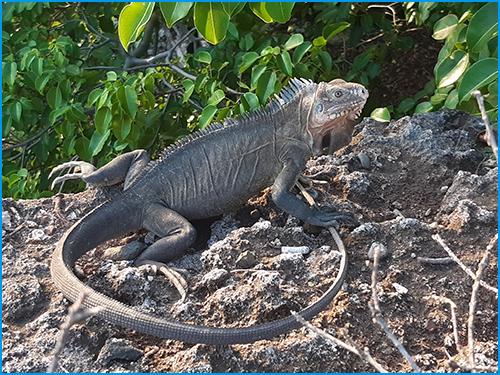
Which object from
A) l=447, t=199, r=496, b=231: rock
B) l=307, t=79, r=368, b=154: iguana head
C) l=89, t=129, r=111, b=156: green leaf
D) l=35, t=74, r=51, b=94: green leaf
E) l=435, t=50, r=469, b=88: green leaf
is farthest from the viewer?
l=35, t=74, r=51, b=94: green leaf

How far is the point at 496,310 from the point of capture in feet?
7.75

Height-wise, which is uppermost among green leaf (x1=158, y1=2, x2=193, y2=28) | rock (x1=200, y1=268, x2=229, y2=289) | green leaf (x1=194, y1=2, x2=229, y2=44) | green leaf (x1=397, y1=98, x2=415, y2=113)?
green leaf (x1=158, y1=2, x2=193, y2=28)

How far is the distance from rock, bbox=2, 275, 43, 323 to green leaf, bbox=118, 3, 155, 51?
90cm

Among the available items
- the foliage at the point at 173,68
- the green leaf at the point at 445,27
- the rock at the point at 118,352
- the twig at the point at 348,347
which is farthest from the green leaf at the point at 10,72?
the twig at the point at 348,347

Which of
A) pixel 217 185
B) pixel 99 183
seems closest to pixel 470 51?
pixel 217 185

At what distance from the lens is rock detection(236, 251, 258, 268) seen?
2.58 m

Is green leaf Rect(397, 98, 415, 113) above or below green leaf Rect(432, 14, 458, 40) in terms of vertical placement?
below

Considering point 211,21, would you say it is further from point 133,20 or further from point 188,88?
point 188,88

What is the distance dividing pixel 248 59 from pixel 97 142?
96 centimetres

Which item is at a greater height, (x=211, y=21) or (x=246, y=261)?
(x=211, y=21)

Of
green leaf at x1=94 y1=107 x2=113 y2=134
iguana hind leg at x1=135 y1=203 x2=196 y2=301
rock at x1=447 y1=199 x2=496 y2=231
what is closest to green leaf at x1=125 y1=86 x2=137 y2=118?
Result: green leaf at x1=94 y1=107 x2=113 y2=134

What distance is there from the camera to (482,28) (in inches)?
122

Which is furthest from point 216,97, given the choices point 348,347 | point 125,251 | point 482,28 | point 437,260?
point 348,347

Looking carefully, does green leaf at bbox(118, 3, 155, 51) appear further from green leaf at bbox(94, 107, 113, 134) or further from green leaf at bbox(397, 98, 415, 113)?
green leaf at bbox(397, 98, 415, 113)
